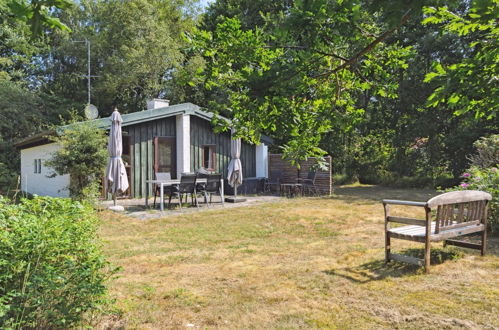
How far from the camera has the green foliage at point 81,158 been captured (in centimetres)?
966

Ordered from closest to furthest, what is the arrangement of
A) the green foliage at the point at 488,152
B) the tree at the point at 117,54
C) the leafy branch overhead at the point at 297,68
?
the leafy branch overhead at the point at 297,68, the green foliage at the point at 488,152, the tree at the point at 117,54

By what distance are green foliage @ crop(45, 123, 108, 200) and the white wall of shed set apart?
8.06 feet

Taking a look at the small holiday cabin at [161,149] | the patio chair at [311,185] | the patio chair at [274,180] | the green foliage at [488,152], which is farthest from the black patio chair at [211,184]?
the green foliage at [488,152]

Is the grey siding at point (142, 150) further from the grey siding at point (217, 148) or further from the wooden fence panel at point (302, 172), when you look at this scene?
the wooden fence panel at point (302, 172)

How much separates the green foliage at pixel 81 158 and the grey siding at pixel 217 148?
4.84m

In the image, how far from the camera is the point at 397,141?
20.1m

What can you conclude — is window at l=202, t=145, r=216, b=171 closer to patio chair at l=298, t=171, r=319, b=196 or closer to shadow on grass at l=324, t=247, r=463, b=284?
patio chair at l=298, t=171, r=319, b=196

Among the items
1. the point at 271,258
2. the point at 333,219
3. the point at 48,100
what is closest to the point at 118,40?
the point at 48,100

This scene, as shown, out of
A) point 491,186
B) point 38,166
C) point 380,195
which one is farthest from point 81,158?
point 380,195

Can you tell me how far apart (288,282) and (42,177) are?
44.5 feet

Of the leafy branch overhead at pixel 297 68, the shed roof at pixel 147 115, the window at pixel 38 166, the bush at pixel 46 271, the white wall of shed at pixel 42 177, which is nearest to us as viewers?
the bush at pixel 46 271

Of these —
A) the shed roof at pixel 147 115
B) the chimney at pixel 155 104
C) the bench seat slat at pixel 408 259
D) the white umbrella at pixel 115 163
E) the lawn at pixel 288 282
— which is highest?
the chimney at pixel 155 104

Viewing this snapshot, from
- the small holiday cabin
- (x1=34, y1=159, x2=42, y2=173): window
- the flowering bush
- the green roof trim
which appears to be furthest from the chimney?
→ the flowering bush

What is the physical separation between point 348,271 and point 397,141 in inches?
668
